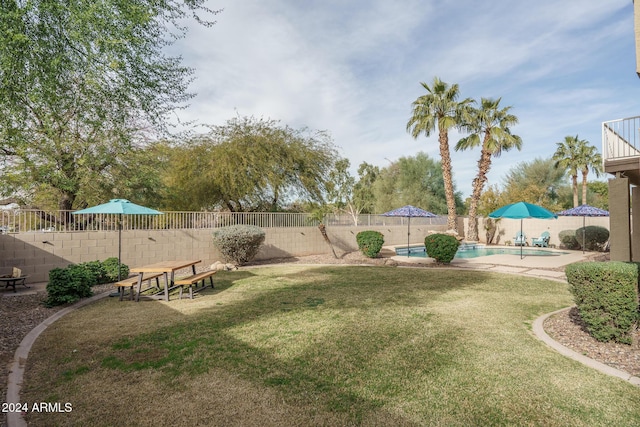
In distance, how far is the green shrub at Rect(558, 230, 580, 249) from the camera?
18688 mm

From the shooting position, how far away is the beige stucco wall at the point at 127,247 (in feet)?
32.4

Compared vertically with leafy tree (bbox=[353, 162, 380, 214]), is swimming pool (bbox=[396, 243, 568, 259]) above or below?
below

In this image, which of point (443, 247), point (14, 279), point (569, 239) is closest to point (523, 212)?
point (443, 247)

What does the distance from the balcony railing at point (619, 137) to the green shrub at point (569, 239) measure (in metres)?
13.1

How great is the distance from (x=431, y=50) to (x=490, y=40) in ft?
11.7

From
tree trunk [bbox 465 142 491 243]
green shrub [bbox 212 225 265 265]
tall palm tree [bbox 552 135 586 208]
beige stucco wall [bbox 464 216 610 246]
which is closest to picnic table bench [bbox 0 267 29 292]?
green shrub [bbox 212 225 265 265]

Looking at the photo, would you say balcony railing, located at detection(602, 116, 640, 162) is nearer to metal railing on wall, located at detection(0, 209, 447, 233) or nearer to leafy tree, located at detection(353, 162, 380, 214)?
metal railing on wall, located at detection(0, 209, 447, 233)

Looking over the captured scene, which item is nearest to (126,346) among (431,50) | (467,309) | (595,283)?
(467,309)

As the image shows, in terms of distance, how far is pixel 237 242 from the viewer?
12.8 metres

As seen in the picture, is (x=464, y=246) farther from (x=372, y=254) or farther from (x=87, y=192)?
(x=87, y=192)

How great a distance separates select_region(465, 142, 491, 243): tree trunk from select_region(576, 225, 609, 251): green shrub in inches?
254

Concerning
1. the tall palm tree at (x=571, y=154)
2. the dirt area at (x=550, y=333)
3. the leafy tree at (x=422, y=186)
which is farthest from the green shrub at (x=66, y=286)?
the tall palm tree at (x=571, y=154)

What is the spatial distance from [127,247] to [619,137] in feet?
48.0

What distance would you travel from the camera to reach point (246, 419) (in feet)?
9.68
